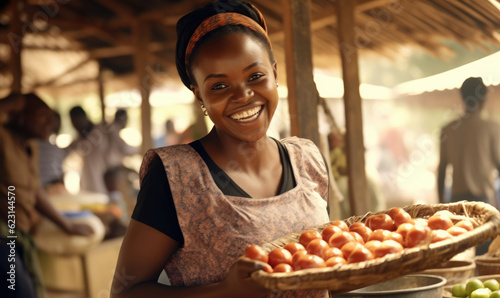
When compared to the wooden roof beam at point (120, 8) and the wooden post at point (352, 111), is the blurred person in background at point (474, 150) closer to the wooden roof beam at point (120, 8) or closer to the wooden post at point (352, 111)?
the wooden post at point (352, 111)

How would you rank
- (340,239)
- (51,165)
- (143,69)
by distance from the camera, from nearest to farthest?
(340,239) → (51,165) → (143,69)

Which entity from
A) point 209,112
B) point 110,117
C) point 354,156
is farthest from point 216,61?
point 110,117

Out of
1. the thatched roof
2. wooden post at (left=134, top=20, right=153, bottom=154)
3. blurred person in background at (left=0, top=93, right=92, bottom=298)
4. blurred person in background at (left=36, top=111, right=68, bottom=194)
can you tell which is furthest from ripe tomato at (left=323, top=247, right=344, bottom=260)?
wooden post at (left=134, top=20, right=153, bottom=154)

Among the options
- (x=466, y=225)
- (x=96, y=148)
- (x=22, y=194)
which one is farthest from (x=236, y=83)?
(x=96, y=148)

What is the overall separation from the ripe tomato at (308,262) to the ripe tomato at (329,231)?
189mm

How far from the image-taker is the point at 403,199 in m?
6.21

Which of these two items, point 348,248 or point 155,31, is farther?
point 155,31

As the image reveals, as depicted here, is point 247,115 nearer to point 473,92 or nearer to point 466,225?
point 466,225

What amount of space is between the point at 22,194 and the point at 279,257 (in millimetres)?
2718

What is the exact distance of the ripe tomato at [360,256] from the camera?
1103 mm

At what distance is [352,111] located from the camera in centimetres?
283

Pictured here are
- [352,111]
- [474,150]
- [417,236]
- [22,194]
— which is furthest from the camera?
[474,150]

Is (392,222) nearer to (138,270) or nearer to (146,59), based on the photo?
(138,270)

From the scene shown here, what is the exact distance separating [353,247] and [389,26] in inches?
150
